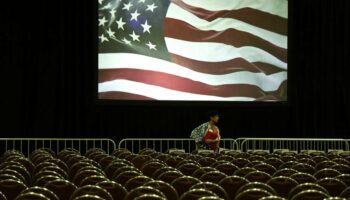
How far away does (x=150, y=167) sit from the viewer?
28.0ft

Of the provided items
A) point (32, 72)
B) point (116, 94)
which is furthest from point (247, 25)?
point (32, 72)

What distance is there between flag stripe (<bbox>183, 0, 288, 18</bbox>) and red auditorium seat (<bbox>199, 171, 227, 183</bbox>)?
10.8 meters

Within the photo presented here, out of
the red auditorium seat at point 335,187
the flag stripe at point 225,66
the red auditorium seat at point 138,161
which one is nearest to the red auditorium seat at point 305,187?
the red auditorium seat at point 335,187

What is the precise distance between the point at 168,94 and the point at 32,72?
3.88 metres

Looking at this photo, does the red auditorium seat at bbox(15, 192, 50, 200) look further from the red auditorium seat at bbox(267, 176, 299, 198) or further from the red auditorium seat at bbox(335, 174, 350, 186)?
the red auditorium seat at bbox(335, 174, 350, 186)

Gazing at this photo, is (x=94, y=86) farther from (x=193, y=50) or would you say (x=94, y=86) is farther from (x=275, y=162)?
(x=275, y=162)

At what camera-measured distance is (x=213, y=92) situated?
17.4 metres

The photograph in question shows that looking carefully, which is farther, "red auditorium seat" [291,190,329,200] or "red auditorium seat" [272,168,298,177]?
"red auditorium seat" [272,168,298,177]

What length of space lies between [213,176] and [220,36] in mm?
10648

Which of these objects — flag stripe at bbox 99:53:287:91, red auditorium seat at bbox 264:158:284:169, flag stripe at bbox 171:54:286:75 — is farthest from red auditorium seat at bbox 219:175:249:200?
flag stripe at bbox 171:54:286:75

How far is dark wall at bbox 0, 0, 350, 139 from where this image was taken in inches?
650

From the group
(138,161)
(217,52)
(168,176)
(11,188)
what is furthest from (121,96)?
(11,188)

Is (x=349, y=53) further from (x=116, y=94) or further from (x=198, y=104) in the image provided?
(x=116, y=94)

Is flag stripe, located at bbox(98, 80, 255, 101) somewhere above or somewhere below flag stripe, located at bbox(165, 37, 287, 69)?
below
